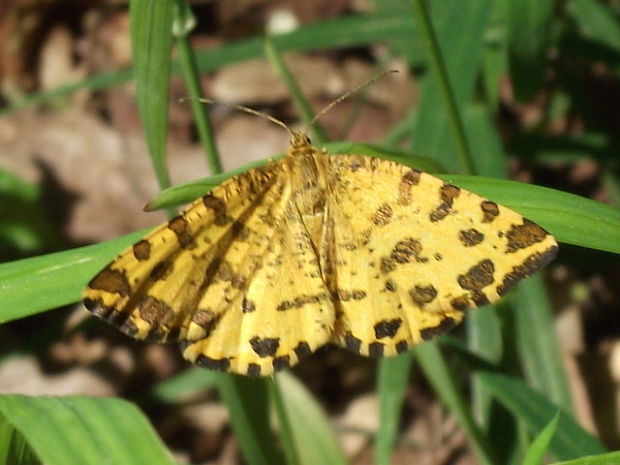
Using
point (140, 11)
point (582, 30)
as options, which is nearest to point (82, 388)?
point (140, 11)

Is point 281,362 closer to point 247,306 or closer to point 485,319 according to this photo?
point 247,306

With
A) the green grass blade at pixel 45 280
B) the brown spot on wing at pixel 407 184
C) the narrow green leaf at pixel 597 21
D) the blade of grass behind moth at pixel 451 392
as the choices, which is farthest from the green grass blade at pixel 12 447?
the narrow green leaf at pixel 597 21

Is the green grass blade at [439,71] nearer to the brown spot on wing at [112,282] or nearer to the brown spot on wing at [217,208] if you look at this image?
the brown spot on wing at [217,208]

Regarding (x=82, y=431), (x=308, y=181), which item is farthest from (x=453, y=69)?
(x=82, y=431)

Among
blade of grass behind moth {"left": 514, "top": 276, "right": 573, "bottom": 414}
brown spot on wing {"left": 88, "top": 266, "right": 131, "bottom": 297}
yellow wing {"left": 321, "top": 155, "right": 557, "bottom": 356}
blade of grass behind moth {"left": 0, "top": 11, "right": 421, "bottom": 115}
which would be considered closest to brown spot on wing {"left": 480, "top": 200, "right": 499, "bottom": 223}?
yellow wing {"left": 321, "top": 155, "right": 557, "bottom": 356}

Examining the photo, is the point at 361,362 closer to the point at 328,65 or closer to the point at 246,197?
the point at 328,65

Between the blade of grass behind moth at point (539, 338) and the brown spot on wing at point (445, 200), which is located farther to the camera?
the blade of grass behind moth at point (539, 338)
